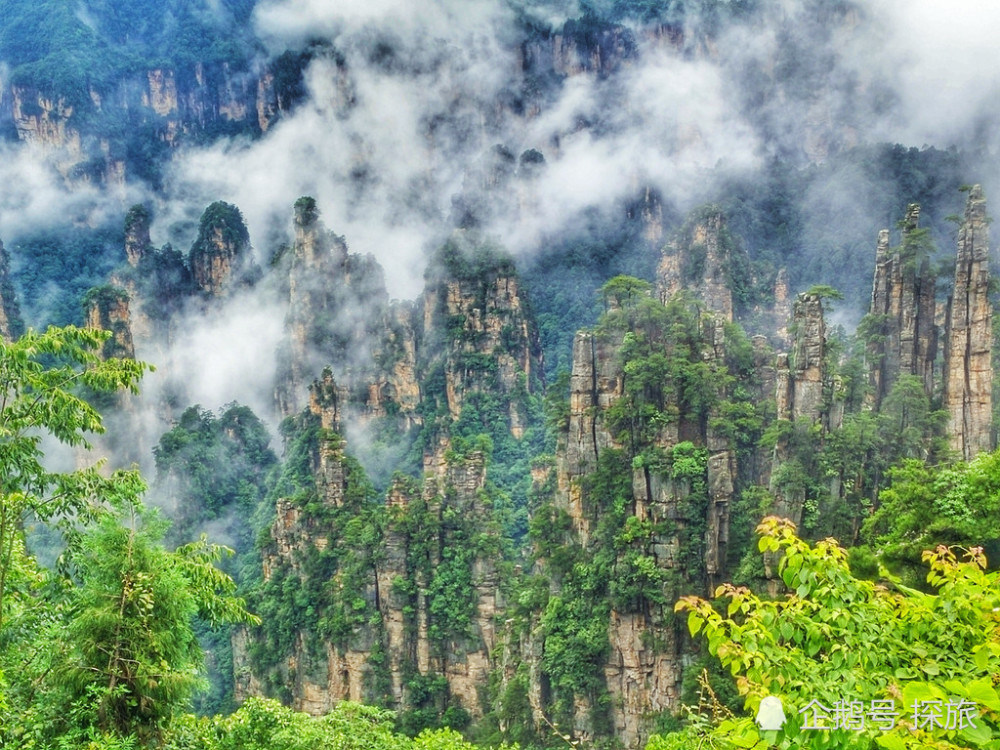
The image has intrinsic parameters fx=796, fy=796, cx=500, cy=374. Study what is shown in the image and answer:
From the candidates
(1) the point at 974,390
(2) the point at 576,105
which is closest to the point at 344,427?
(1) the point at 974,390

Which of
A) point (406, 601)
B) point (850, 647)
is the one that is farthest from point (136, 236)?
point (850, 647)

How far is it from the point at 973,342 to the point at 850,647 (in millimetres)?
20152

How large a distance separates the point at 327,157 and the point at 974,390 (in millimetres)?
84416

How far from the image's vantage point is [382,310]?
207 ft

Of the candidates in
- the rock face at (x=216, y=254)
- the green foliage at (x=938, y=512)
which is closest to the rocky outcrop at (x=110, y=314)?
the rock face at (x=216, y=254)

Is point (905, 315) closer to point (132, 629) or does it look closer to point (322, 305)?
point (132, 629)

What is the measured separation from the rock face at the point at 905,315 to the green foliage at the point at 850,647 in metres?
20.1

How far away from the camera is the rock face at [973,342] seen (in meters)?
21.4

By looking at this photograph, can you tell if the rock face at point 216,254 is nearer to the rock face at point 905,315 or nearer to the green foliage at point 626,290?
the green foliage at point 626,290

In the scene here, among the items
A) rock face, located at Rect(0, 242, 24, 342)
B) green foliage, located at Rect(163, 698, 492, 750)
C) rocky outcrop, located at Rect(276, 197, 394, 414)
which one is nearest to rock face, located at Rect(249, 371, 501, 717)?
green foliage, located at Rect(163, 698, 492, 750)

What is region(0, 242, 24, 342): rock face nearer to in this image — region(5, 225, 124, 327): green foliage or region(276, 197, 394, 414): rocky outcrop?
region(5, 225, 124, 327): green foliage

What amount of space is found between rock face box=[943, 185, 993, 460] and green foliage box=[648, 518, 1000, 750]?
18.5m

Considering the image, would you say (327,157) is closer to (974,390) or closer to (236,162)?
(236,162)

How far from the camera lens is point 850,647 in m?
4.75
